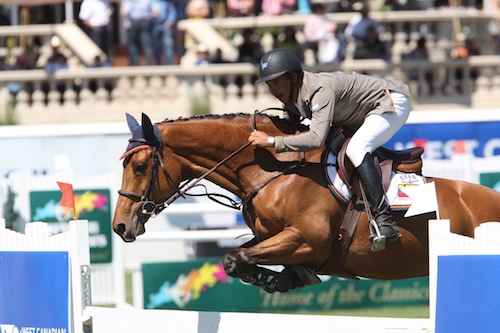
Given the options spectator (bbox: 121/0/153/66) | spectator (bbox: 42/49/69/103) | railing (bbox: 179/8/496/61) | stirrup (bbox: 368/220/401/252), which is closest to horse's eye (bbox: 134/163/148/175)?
stirrup (bbox: 368/220/401/252)

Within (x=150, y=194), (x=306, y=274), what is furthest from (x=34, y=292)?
(x=306, y=274)

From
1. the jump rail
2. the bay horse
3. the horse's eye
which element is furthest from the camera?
the horse's eye

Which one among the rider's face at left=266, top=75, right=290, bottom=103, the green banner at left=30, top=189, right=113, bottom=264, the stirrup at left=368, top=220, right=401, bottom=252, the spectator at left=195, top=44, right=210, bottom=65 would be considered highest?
the rider's face at left=266, top=75, right=290, bottom=103

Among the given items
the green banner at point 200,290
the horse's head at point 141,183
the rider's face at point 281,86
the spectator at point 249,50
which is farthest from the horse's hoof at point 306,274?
the spectator at point 249,50

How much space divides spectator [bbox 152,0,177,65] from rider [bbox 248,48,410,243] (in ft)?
29.9

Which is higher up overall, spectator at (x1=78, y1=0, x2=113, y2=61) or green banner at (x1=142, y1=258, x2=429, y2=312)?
spectator at (x1=78, y1=0, x2=113, y2=61)

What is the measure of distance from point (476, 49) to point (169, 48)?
5.13m

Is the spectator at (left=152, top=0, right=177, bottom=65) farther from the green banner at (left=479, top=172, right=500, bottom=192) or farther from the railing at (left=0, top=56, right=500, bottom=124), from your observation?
the green banner at (left=479, top=172, right=500, bottom=192)

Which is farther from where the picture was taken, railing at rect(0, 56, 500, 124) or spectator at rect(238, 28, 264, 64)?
spectator at rect(238, 28, 264, 64)

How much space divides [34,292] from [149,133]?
124 cm

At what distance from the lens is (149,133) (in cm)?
641

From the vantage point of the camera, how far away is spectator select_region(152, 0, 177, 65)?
15375 millimetres

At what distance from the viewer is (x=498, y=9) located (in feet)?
64.4

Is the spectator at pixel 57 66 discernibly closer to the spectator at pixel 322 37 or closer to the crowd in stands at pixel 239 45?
the crowd in stands at pixel 239 45
